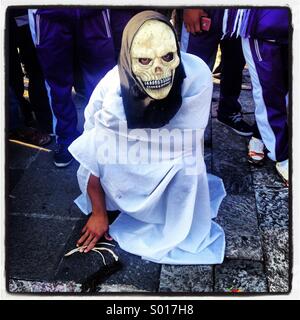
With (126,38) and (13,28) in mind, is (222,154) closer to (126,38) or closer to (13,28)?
(126,38)

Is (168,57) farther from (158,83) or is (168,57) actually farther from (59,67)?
(59,67)

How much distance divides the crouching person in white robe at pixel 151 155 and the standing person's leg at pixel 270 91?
0.38 m

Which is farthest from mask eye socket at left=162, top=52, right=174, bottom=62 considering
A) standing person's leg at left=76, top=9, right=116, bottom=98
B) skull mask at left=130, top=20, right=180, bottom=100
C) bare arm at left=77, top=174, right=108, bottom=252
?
bare arm at left=77, top=174, right=108, bottom=252

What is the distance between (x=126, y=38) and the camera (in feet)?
5.87

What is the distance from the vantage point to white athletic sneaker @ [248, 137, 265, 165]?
247 cm

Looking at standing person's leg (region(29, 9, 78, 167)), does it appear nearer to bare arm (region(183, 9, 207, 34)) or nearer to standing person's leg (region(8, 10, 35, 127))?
standing person's leg (region(8, 10, 35, 127))

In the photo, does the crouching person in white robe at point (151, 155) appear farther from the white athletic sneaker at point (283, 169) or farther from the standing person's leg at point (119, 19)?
the white athletic sneaker at point (283, 169)

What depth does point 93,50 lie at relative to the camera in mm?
2273

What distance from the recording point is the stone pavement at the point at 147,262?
1987mm

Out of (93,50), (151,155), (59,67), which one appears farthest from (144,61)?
A: (59,67)

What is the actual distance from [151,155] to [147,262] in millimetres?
469

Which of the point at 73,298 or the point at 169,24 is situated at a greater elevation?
the point at 169,24

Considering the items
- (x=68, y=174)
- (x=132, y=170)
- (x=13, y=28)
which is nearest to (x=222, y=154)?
(x=132, y=170)

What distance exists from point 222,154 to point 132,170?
64 cm
